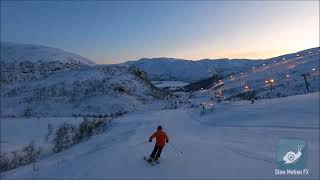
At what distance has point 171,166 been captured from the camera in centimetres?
1703

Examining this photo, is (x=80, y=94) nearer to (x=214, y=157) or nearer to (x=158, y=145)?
(x=158, y=145)

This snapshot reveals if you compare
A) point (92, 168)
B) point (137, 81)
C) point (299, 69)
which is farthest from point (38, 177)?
point (299, 69)

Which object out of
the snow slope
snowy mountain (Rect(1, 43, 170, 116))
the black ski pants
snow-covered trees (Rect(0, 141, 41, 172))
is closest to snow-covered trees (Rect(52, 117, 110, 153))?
snow-covered trees (Rect(0, 141, 41, 172))

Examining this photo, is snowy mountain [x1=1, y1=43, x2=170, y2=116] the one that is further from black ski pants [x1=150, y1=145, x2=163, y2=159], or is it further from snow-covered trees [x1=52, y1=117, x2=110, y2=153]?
black ski pants [x1=150, y1=145, x2=163, y2=159]

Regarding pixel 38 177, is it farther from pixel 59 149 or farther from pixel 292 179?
pixel 59 149

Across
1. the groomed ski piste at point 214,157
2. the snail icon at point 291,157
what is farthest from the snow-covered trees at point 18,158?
the snail icon at point 291,157

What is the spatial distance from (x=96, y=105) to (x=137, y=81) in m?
31.4

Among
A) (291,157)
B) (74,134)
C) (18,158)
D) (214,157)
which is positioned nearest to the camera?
(291,157)

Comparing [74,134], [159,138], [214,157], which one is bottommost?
[74,134]

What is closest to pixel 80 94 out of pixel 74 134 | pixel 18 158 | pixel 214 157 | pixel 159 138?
pixel 74 134

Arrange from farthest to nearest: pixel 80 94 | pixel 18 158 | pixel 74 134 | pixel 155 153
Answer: pixel 80 94, pixel 74 134, pixel 18 158, pixel 155 153

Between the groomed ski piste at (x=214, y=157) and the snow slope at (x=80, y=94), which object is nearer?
the groomed ski piste at (x=214, y=157)

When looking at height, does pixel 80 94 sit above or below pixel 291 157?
above

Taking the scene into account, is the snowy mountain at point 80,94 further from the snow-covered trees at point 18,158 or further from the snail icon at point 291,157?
the snail icon at point 291,157
